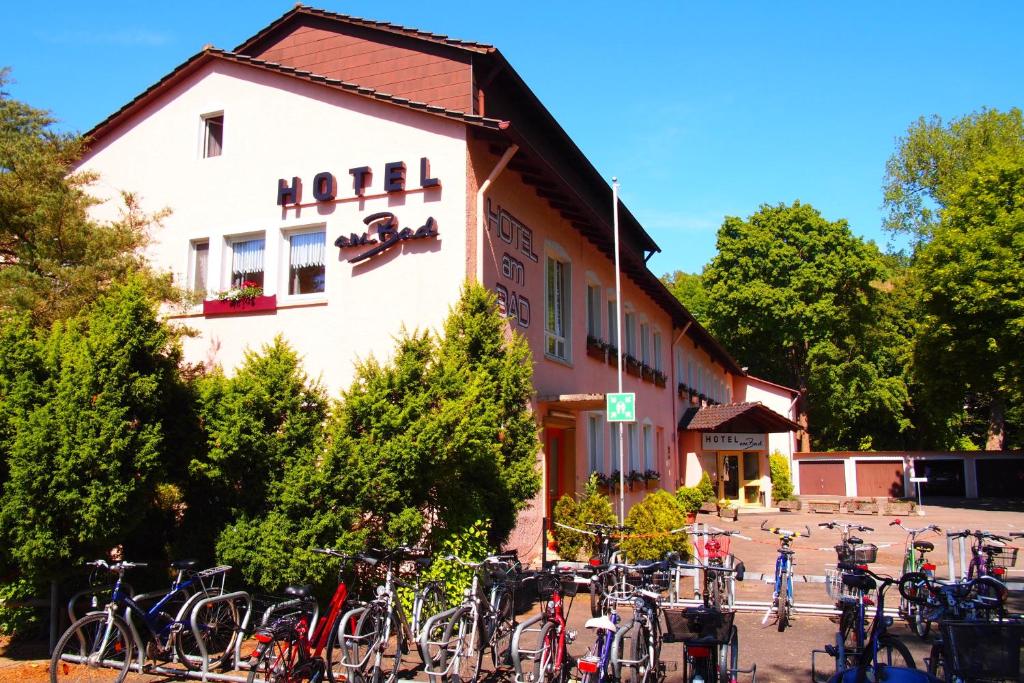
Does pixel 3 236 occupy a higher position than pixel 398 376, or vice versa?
pixel 3 236

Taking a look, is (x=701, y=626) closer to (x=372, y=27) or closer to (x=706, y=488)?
(x=372, y=27)

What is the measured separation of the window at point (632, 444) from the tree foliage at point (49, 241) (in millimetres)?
11037

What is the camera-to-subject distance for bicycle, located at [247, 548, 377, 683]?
6.27 meters

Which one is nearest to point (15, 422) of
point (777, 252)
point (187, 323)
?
point (187, 323)

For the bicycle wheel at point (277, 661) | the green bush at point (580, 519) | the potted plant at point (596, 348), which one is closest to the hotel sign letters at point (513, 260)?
the green bush at point (580, 519)

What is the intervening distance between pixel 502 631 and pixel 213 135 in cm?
951

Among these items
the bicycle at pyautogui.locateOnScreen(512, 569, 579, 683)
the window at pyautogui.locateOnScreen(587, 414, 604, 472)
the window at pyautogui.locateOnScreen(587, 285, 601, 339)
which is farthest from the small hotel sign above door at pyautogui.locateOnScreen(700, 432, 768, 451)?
the bicycle at pyautogui.locateOnScreen(512, 569, 579, 683)

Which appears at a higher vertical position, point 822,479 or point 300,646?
point 822,479

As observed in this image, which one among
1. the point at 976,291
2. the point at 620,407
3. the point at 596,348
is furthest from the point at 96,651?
the point at 976,291

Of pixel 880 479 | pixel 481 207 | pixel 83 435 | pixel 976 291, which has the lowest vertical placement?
pixel 880 479

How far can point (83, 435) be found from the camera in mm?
7203

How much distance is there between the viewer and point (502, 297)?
11.8 meters

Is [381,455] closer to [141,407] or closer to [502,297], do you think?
[141,407]

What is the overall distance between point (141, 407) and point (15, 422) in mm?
1008
